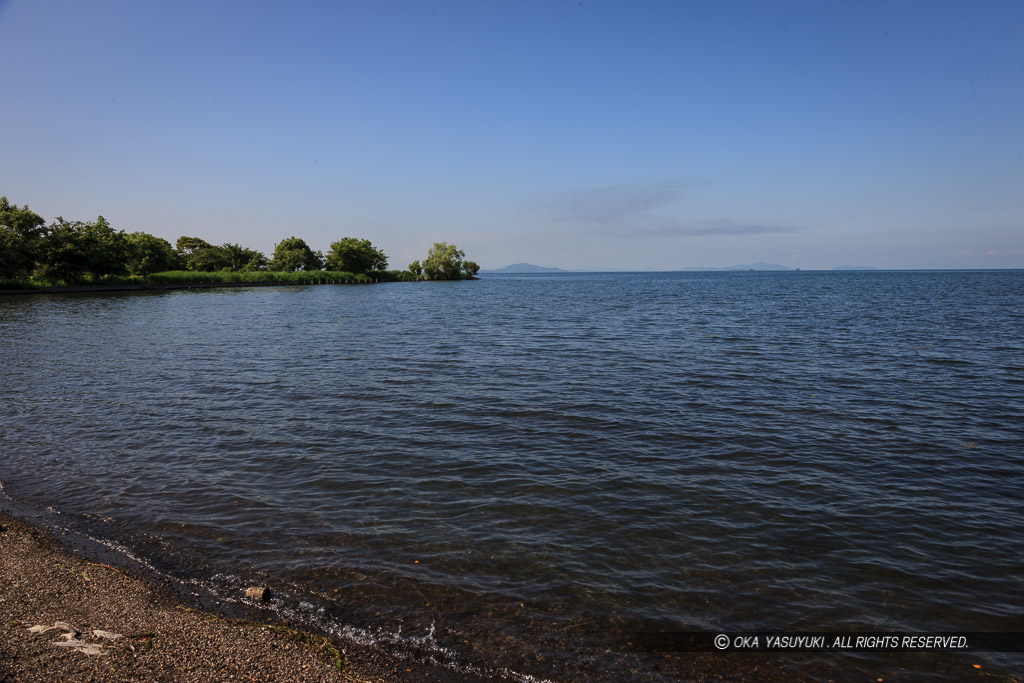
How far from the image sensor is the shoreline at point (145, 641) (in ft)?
18.2

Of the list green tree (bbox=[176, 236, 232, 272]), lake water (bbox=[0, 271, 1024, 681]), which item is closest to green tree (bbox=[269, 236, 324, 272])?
green tree (bbox=[176, 236, 232, 272])

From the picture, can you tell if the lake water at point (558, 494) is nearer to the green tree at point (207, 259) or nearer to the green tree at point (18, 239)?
the green tree at point (18, 239)

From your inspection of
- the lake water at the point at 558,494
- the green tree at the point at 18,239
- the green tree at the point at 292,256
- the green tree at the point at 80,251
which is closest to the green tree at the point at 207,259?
the green tree at the point at 292,256

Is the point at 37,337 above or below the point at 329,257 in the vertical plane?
below

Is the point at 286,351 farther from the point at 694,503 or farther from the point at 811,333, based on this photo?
the point at 811,333

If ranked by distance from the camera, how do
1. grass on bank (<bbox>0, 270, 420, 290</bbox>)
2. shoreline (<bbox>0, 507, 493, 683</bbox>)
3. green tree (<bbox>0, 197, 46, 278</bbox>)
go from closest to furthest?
1. shoreline (<bbox>0, 507, 493, 683</bbox>)
2. green tree (<bbox>0, 197, 46, 278</bbox>)
3. grass on bank (<bbox>0, 270, 420, 290</bbox>)

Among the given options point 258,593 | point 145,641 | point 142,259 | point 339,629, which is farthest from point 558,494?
point 142,259

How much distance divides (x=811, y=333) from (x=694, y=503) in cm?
3381

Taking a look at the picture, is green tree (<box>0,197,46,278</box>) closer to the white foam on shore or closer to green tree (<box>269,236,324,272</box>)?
green tree (<box>269,236,324,272</box>)

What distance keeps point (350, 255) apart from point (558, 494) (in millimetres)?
182870

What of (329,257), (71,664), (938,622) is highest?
(329,257)

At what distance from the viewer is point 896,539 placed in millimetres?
9617

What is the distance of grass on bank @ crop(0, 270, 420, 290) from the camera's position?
92.5 meters

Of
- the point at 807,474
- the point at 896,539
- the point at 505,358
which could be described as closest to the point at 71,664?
the point at 896,539
